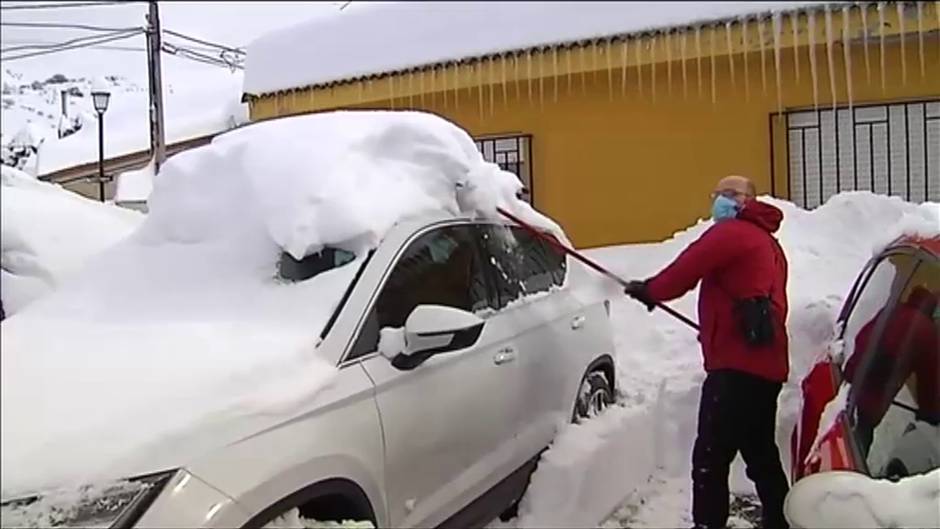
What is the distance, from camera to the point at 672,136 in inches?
256

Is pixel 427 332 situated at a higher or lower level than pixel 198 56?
lower

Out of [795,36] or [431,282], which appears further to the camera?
[431,282]

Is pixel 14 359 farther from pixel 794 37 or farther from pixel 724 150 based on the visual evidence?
pixel 724 150

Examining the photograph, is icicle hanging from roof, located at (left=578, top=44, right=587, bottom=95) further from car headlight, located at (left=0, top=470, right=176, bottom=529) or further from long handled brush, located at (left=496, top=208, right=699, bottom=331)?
car headlight, located at (left=0, top=470, right=176, bottom=529)

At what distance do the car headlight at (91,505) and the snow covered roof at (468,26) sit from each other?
126 cm

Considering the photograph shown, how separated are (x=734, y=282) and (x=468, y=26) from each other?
2135mm

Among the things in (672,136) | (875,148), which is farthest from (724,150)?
(875,148)

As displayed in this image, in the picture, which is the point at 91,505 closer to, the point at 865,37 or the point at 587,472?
the point at 865,37

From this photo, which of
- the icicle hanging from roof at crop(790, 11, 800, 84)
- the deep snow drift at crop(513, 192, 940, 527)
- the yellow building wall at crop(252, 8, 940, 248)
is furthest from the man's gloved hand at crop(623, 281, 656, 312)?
the icicle hanging from roof at crop(790, 11, 800, 84)

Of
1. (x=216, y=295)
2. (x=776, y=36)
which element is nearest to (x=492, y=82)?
(x=216, y=295)

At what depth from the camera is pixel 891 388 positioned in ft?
12.3

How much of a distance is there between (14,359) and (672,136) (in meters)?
5.05

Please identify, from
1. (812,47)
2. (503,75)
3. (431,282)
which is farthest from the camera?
(431,282)

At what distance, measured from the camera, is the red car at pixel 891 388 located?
11.8ft
